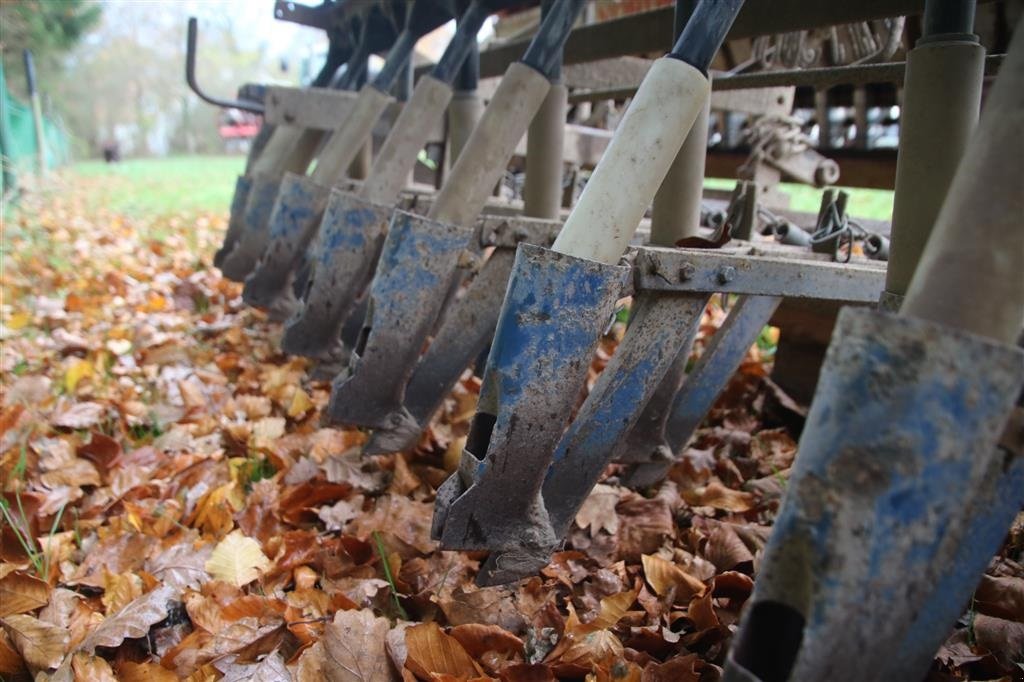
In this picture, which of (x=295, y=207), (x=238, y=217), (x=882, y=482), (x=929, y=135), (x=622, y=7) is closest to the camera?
(x=882, y=482)

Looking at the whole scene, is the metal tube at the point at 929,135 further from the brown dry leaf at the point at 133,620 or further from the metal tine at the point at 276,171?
the metal tine at the point at 276,171

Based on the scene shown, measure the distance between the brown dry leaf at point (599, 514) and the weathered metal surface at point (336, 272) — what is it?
88 cm

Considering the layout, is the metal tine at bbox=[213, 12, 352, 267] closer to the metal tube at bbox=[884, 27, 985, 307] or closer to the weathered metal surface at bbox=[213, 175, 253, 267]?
the weathered metal surface at bbox=[213, 175, 253, 267]

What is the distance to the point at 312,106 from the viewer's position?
330 cm

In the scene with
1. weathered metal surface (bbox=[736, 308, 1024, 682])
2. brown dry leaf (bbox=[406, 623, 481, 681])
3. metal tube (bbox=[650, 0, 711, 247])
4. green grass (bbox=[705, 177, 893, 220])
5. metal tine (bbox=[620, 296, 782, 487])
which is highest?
metal tube (bbox=[650, 0, 711, 247])

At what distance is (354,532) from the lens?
1638 millimetres

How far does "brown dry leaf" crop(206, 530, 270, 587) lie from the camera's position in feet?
4.96

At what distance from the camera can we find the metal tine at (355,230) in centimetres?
211

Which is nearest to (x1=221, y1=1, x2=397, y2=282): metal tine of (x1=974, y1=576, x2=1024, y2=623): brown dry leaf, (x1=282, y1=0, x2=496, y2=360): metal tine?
(x1=282, y1=0, x2=496, y2=360): metal tine

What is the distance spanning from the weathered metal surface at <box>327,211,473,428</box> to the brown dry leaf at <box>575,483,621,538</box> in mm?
443

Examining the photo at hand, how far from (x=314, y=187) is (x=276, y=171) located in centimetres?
79

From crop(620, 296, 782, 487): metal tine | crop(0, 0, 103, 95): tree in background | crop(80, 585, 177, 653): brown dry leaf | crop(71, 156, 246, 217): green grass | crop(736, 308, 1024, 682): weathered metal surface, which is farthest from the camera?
crop(0, 0, 103, 95): tree in background

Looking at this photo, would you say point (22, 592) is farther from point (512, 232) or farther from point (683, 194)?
point (683, 194)

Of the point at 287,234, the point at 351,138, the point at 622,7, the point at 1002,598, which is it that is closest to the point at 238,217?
the point at 287,234
